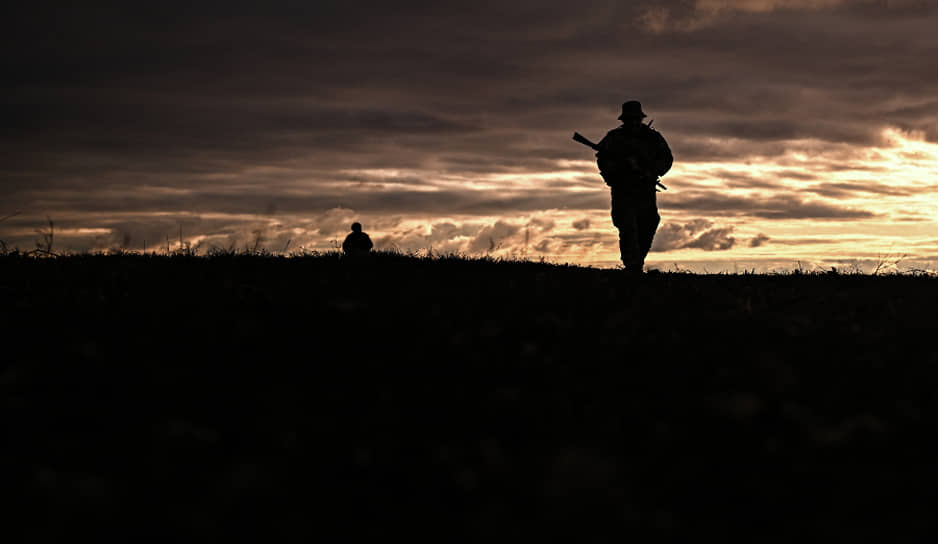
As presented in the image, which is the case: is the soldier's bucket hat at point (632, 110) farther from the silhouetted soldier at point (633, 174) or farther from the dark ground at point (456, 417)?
the dark ground at point (456, 417)

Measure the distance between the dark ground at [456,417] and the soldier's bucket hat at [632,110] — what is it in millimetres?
7805

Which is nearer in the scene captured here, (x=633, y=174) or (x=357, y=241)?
(x=633, y=174)

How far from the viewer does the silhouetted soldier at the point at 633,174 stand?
16.1 metres

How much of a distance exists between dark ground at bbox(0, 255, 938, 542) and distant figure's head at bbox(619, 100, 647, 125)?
7.76 meters

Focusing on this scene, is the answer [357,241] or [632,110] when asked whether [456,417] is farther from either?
[357,241]

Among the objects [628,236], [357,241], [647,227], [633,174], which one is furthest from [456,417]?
[357,241]

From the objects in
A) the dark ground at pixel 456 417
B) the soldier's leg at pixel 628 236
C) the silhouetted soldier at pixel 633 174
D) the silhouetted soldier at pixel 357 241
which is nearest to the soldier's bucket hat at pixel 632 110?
the silhouetted soldier at pixel 633 174

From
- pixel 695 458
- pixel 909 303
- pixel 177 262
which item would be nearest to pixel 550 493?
pixel 695 458

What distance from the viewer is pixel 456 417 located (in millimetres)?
5719

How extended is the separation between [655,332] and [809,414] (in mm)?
2285

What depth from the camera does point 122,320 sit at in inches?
314

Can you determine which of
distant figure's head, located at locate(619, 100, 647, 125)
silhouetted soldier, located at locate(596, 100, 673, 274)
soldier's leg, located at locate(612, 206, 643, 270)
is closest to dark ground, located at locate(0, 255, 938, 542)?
soldier's leg, located at locate(612, 206, 643, 270)

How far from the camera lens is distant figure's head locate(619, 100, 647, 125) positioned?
1642cm

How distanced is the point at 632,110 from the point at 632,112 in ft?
0.13
